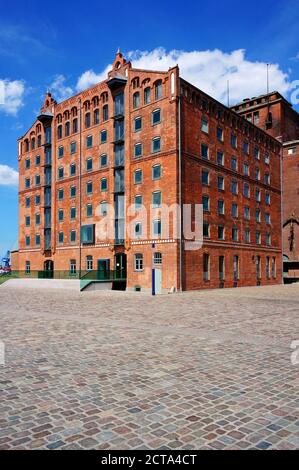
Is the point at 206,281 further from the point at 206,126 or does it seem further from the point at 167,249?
Result: the point at 206,126

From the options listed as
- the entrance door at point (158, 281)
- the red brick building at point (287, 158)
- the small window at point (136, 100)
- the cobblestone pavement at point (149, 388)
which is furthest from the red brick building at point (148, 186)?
the cobblestone pavement at point (149, 388)

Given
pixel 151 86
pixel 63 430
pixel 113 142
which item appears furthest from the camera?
pixel 113 142

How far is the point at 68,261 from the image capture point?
39938mm

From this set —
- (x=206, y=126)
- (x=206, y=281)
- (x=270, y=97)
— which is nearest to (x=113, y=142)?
(x=206, y=126)

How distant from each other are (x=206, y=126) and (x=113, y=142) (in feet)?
28.2

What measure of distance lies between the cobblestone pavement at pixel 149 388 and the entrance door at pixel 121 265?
22.1 m

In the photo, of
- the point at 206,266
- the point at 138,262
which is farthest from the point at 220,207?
the point at 138,262

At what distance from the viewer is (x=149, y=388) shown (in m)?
5.80

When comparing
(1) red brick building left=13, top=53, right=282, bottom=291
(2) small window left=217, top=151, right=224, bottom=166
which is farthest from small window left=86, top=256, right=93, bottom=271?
(2) small window left=217, top=151, right=224, bottom=166

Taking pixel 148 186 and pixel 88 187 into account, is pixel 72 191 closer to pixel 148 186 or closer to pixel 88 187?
pixel 88 187

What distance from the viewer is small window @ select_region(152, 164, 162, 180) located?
104ft

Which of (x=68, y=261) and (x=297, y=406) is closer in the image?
(x=297, y=406)

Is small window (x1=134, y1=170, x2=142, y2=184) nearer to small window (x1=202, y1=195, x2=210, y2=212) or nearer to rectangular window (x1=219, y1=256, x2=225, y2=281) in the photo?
small window (x1=202, y1=195, x2=210, y2=212)

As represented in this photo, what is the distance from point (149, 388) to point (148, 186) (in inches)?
1079
